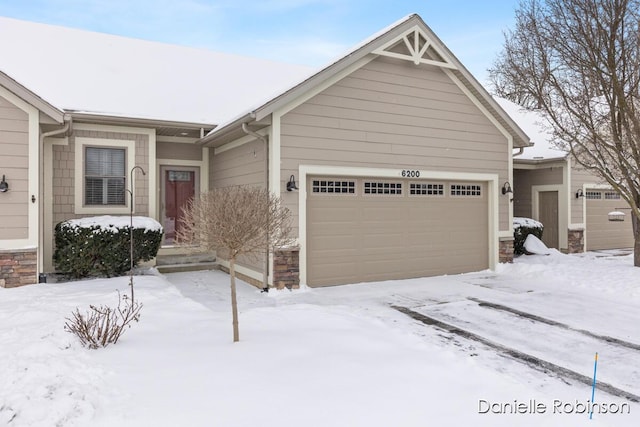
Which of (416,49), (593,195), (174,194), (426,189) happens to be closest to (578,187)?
(593,195)

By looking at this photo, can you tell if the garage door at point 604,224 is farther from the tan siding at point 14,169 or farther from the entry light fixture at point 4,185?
the entry light fixture at point 4,185

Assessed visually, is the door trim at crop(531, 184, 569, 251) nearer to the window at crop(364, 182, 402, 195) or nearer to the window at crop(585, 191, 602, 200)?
the window at crop(585, 191, 602, 200)

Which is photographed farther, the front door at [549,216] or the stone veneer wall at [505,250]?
the front door at [549,216]

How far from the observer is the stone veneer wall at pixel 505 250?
10930mm

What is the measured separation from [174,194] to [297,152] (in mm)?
4395

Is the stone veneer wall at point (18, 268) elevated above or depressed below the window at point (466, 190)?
below

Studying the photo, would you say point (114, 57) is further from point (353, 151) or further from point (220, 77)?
point (353, 151)

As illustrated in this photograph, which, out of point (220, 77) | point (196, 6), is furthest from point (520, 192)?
point (196, 6)

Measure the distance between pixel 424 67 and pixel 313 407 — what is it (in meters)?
8.34

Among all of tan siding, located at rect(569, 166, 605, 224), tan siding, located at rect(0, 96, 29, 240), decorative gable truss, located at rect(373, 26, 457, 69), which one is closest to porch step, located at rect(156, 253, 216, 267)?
tan siding, located at rect(0, 96, 29, 240)

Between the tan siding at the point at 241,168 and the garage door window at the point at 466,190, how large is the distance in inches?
183

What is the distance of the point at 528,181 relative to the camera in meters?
15.7

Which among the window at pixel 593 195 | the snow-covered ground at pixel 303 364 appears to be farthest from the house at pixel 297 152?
the window at pixel 593 195

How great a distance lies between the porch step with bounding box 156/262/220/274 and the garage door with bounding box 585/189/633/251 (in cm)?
1243
